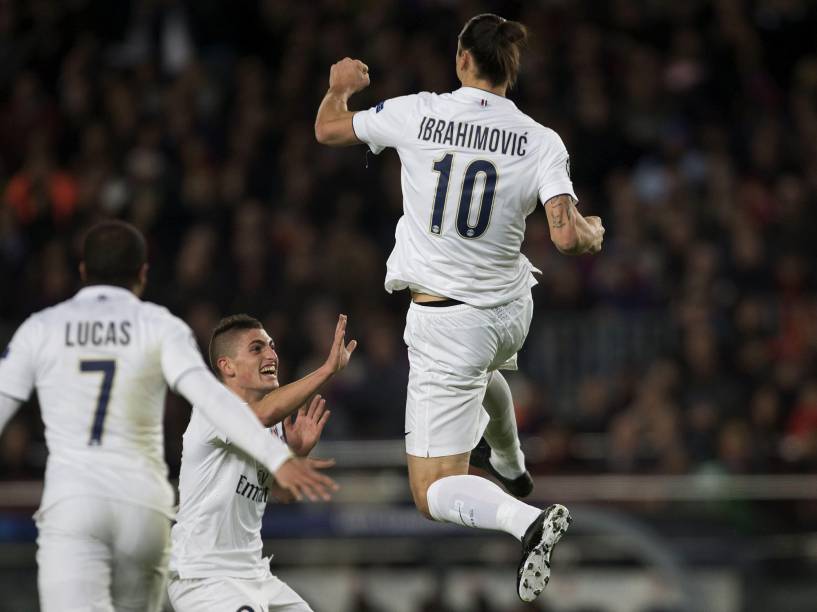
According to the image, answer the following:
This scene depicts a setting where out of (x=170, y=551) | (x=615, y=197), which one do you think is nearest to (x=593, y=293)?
(x=615, y=197)

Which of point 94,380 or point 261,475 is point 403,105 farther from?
point 94,380

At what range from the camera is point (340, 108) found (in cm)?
637

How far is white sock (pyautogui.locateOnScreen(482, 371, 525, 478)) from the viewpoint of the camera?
6.74 m

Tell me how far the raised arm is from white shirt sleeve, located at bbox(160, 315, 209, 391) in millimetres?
1272

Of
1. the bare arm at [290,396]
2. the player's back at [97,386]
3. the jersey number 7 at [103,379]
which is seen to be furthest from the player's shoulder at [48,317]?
the bare arm at [290,396]

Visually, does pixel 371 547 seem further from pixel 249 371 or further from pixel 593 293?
pixel 249 371

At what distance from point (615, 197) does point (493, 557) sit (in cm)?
336

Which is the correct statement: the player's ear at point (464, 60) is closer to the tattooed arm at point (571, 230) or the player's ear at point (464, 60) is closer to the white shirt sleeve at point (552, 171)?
the white shirt sleeve at point (552, 171)

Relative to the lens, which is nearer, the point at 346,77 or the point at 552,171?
the point at 552,171

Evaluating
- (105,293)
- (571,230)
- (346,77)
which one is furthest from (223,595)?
(346,77)

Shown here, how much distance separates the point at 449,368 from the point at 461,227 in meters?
0.60

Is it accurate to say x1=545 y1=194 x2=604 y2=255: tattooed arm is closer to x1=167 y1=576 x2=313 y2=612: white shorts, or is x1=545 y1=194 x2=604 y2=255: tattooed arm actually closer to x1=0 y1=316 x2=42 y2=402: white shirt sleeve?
x1=167 y1=576 x2=313 y2=612: white shorts

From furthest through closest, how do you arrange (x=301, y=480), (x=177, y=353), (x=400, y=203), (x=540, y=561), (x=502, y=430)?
1. (x=400, y=203)
2. (x=502, y=430)
3. (x=540, y=561)
4. (x=177, y=353)
5. (x=301, y=480)

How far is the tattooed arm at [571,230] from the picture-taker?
575 centimetres
